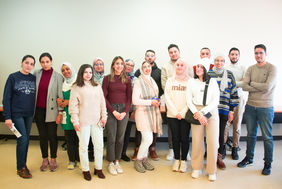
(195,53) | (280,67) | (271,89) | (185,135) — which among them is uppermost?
(195,53)

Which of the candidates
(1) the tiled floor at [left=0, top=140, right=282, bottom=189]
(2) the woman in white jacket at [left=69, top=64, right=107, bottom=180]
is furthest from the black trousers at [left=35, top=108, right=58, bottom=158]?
(2) the woman in white jacket at [left=69, top=64, right=107, bottom=180]

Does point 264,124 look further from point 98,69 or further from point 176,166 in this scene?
point 98,69

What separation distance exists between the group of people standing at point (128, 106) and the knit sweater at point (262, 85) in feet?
0.04

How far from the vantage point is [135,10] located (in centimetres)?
391

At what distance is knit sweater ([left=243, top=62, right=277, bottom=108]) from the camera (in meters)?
2.46

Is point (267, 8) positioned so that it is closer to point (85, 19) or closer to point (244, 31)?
point (244, 31)

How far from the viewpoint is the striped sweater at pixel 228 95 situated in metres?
2.56

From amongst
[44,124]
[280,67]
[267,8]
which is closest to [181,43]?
[267,8]

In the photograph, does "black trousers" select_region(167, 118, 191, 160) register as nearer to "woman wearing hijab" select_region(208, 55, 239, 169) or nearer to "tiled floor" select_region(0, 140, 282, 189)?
"tiled floor" select_region(0, 140, 282, 189)

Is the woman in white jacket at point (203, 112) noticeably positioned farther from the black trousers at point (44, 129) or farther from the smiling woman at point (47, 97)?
the black trousers at point (44, 129)

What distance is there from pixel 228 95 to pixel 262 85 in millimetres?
440

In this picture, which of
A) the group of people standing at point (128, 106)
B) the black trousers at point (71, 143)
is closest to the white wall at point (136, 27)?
the group of people standing at point (128, 106)

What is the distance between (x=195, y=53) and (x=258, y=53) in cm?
155

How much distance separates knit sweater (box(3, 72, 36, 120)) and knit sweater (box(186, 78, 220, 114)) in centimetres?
207
